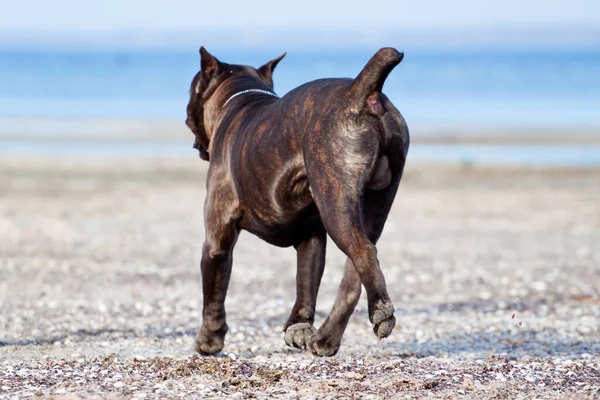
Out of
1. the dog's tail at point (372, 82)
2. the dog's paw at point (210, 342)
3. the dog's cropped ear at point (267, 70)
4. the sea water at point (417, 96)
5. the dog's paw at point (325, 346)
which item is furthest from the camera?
the sea water at point (417, 96)

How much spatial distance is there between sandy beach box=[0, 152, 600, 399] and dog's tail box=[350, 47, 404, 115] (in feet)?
5.17

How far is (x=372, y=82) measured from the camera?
5.94m

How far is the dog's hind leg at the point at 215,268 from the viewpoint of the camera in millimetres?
7000

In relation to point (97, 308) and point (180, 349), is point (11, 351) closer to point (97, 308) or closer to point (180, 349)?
point (180, 349)

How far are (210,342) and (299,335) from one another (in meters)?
0.78

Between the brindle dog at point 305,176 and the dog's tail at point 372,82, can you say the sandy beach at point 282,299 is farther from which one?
the dog's tail at point 372,82

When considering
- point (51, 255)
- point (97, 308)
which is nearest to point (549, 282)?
point (97, 308)

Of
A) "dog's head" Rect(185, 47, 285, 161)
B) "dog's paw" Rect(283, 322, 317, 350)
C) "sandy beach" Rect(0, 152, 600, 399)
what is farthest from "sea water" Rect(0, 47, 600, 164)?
"dog's paw" Rect(283, 322, 317, 350)

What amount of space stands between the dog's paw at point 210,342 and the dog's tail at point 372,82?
223 cm

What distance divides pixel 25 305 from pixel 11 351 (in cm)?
220

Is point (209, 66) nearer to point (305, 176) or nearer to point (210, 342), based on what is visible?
point (305, 176)

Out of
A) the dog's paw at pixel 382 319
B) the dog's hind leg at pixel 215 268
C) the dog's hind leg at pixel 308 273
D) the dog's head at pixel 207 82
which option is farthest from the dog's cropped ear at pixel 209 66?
the dog's paw at pixel 382 319

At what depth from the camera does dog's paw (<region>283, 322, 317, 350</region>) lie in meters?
6.94

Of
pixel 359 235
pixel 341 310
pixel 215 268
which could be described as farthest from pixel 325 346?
pixel 359 235
